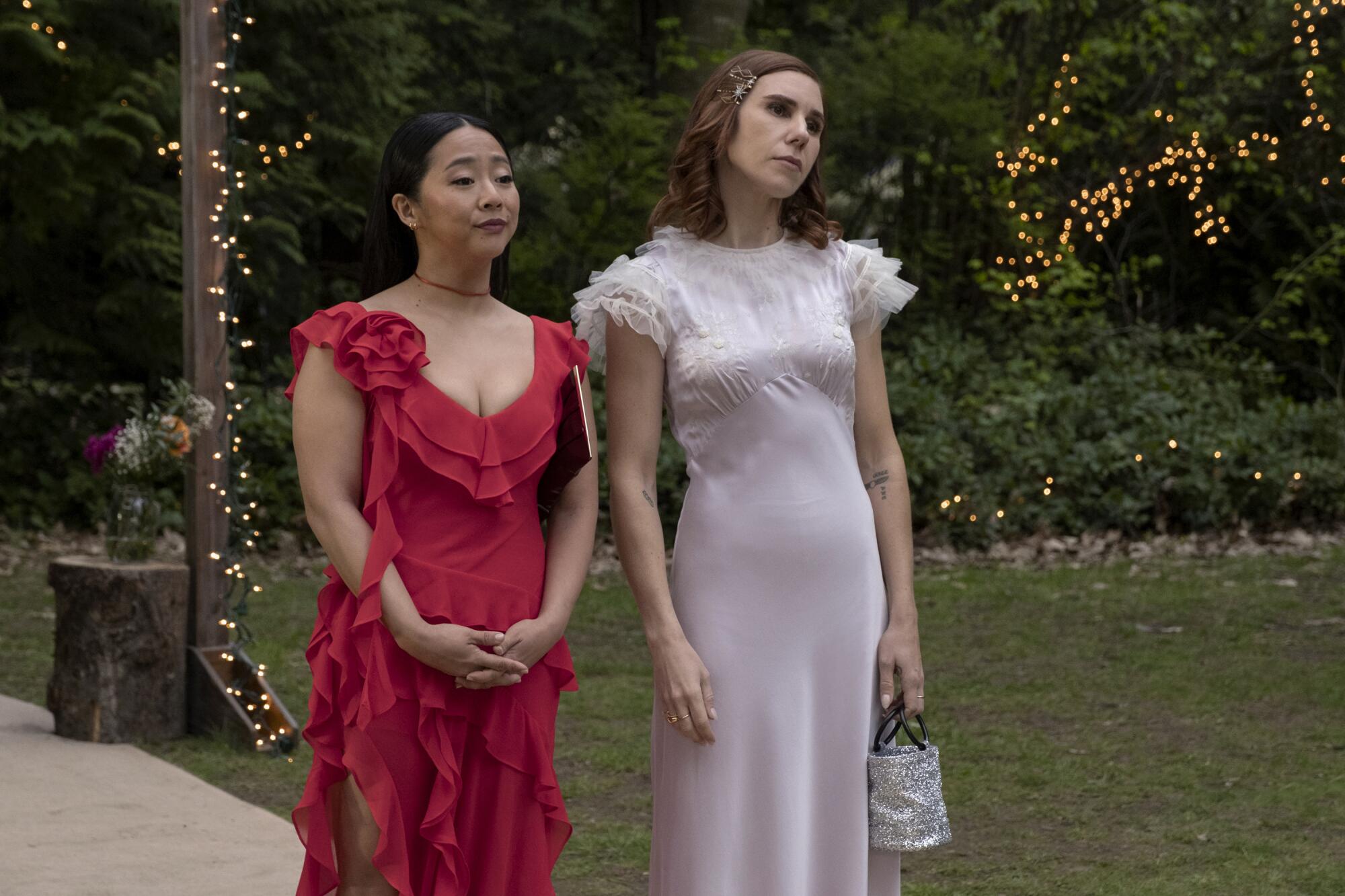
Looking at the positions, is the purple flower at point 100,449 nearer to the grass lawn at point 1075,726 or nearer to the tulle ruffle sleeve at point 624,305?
the grass lawn at point 1075,726

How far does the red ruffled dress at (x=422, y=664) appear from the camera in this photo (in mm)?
2355

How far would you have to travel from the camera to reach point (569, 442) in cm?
252

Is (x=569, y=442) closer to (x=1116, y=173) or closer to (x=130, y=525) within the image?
(x=130, y=525)

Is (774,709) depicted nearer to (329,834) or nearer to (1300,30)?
(329,834)

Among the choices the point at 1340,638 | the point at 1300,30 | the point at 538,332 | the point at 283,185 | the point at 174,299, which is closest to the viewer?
the point at 538,332

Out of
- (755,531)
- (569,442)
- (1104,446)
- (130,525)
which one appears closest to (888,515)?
(755,531)

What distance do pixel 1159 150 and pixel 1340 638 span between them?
22.6 feet

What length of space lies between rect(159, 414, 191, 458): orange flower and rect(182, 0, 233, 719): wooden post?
3.4 inches

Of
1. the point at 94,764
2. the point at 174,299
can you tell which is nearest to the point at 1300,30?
the point at 174,299

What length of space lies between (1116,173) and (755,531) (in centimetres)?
1153

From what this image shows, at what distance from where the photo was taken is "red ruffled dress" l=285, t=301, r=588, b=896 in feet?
7.73

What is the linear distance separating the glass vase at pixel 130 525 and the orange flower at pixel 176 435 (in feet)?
0.73

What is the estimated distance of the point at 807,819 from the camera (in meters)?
2.60

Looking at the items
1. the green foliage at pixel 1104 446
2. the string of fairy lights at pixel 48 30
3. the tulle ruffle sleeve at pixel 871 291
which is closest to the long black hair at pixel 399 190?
the tulle ruffle sleeve at pixel 871 291
